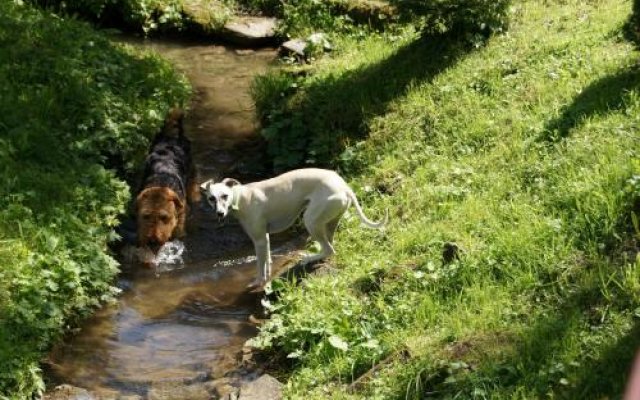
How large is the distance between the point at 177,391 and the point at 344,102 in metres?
5.30

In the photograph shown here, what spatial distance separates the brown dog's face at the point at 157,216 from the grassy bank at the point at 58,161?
0.25m

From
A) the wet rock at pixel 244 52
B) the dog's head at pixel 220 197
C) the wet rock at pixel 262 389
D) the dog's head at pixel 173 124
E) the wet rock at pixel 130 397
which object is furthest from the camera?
the wet rock at pixel 244 52

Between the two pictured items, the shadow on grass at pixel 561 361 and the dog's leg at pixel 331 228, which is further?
the dog's leg at pixel 331 228

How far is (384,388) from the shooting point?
5.46 metres

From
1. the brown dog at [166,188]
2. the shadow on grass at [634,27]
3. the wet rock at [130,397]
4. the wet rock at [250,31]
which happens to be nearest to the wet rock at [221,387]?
the wet rock at [130,397]

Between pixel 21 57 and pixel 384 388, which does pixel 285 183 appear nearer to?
pixel 384 388

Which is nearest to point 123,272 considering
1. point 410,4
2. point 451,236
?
point 451,236

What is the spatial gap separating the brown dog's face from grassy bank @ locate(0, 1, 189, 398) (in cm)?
25

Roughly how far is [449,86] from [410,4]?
169cm

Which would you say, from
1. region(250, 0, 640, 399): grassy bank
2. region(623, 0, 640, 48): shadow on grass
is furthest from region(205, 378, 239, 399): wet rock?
region(623, 0, 640, 48): shadow on grass

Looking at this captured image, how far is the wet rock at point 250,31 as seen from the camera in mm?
14969

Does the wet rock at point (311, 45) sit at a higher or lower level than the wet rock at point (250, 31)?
higher

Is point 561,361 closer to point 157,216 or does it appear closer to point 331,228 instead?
point 331,228

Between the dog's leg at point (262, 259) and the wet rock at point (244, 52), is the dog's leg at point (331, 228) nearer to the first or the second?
the dog's leg at point (262, 259)
